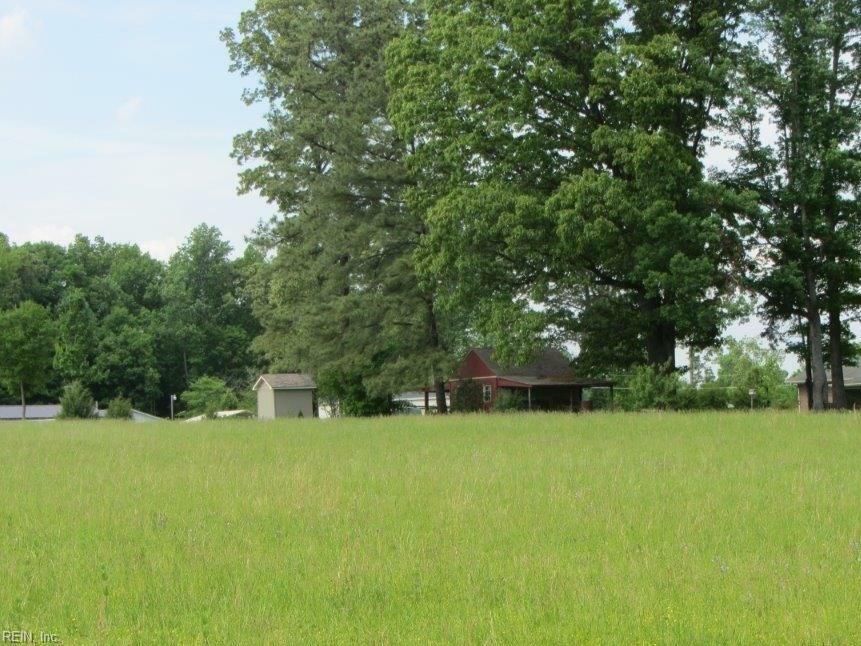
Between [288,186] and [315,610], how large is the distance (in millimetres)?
39746

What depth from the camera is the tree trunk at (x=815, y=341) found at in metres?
32.7

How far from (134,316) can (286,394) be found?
1060 inches

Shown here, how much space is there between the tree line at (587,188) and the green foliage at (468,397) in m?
8.06

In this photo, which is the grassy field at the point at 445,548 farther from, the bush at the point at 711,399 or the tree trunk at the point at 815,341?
the tree trunk at the point at 815,341

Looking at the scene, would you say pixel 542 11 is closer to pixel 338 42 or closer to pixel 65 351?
pixel 338 42

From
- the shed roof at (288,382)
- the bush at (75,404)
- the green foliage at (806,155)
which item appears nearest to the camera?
the green foliage at (806,155)

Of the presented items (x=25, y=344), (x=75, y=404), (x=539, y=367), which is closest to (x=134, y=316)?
(x=25, y=344)

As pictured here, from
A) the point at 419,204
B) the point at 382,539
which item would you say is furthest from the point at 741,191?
the point at 382,539

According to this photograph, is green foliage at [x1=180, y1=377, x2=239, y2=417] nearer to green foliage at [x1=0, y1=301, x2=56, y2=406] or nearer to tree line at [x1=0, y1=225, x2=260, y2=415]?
tree line at [x1=0, y1=225, x2=260, y2=415]

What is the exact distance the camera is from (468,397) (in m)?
52.0

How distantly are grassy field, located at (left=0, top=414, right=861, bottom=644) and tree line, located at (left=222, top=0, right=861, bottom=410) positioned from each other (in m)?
15.0

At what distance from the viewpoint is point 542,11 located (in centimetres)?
3425

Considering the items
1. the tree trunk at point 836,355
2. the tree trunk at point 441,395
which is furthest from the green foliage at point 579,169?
the tree trunk at point 441,395

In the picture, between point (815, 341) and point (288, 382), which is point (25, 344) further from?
point (815, 341)
